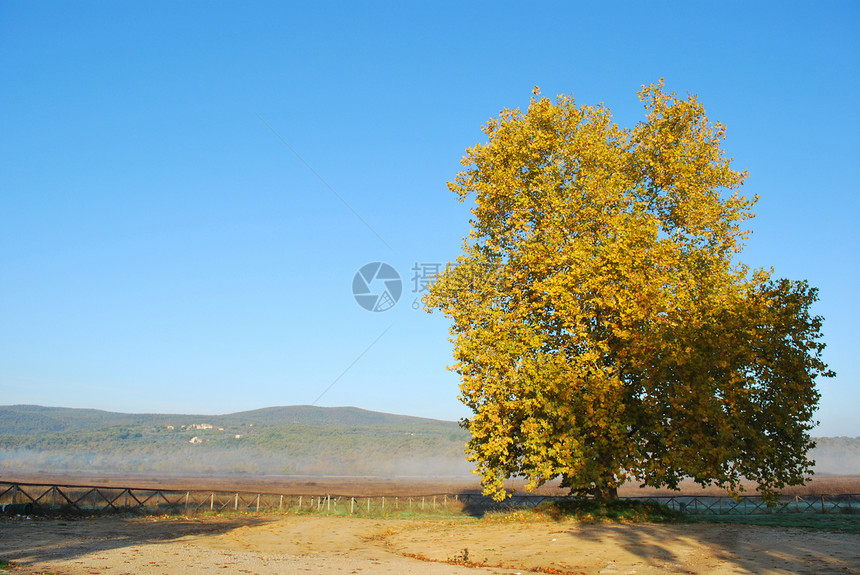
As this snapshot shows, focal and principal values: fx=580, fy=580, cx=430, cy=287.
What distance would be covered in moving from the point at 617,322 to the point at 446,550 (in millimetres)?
10395

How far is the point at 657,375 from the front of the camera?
1978cm

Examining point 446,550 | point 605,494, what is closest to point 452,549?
point 446,550

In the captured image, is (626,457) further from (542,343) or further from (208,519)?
(208,519)

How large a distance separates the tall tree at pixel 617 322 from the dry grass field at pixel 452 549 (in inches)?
76.6

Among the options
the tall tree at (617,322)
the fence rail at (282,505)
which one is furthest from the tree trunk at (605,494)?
the fence rail at (282,505)

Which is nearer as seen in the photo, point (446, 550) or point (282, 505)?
point (446, 550)

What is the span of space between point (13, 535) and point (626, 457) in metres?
21.2

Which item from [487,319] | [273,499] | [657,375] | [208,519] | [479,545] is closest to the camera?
[479,545]

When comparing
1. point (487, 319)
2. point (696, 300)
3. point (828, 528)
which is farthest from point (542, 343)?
point (828, 528)

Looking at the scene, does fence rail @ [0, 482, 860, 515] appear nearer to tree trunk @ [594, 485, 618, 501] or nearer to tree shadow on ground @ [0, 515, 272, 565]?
tree shadow on ground @ [0, 515, 272, 565]

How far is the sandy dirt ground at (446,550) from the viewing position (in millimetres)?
13617

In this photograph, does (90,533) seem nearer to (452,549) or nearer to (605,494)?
(452,549)

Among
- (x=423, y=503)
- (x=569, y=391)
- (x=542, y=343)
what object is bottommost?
(x=423, y=503)

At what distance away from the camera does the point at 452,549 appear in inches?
688
